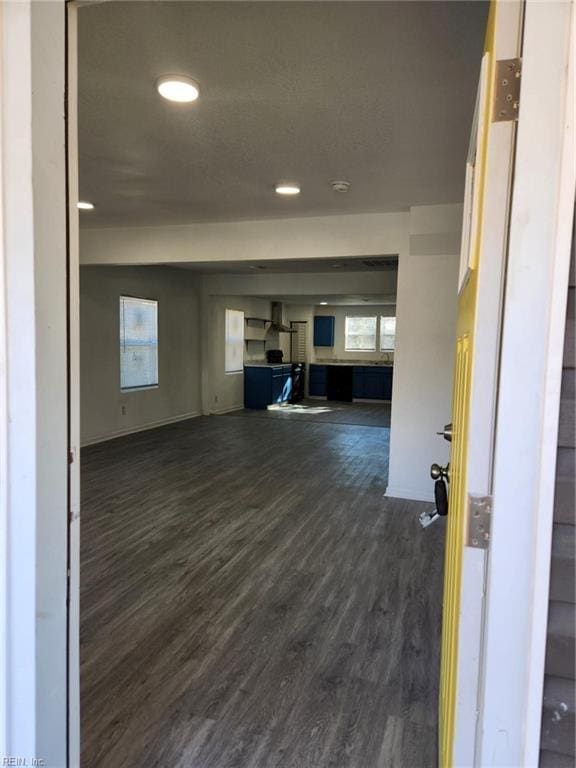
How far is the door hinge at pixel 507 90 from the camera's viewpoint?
2.61 feet

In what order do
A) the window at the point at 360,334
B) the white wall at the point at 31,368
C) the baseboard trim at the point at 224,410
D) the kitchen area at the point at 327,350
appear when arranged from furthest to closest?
the window at the point at 360,334, the kitchen area at the point at 327,350, the baseboard trim at the point at 224,410, the white wall at the point at 31,368

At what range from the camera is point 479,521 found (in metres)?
0.86

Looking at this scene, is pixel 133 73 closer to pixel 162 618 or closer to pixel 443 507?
pixel 443 507

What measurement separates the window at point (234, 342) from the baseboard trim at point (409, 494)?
205 inches

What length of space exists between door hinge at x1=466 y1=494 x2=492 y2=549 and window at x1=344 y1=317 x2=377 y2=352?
10.7 m

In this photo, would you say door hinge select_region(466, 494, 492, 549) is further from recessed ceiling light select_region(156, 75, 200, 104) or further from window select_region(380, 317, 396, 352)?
window select_region(380, 317, 396, 352)

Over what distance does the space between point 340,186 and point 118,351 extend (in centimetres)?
402

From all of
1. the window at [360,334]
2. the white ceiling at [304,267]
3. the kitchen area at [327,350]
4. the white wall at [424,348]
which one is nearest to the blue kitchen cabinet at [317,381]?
the kitchen area at [327,350]

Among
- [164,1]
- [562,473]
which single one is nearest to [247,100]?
[164,1]

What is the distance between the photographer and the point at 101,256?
5016mm

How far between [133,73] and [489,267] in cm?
180

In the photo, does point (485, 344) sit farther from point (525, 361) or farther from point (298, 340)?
point (298, 340)

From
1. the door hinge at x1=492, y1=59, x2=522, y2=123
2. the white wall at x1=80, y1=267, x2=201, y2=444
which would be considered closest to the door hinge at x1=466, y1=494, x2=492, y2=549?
the door hinge at x1=492, y1=59, x2=522, y2=123

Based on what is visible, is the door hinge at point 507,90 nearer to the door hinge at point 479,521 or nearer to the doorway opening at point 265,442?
the door hinge at point 479,521
